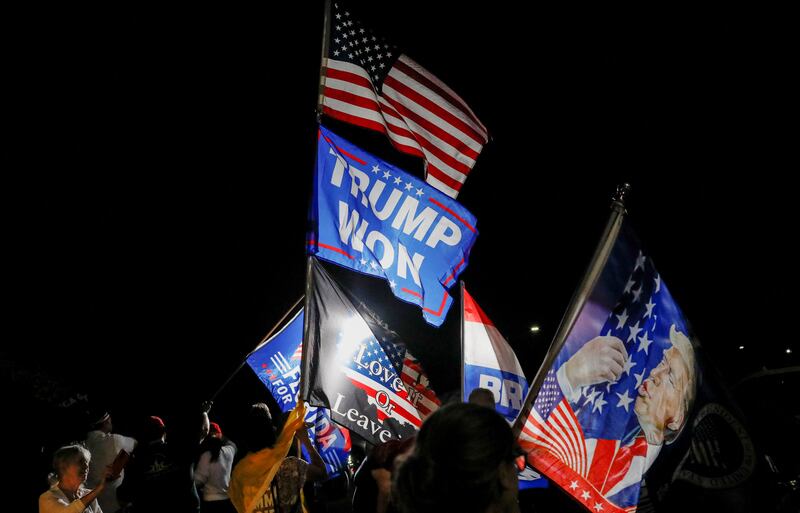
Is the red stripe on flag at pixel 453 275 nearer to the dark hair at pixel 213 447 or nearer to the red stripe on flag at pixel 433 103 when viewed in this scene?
the red stripe on flag at pixel 433 103

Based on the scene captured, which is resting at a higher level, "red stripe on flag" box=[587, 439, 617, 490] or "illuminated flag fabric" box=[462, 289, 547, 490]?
"red stripe on flag" box=[587, 439, 617, 490]

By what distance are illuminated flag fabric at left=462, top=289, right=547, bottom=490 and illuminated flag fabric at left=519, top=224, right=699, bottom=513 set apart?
2989mm

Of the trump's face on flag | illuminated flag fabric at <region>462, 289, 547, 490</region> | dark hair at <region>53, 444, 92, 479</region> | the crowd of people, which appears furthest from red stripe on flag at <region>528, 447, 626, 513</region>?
dark hair at <region>53, 444, 92, 479</region>

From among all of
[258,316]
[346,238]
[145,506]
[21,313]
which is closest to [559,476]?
[346,238]

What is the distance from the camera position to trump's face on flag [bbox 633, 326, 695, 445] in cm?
329

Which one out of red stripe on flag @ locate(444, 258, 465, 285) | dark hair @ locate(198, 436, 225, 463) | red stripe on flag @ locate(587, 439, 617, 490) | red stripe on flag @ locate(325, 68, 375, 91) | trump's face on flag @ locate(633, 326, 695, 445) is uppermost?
red stripe on flag @ locate(325, 68, 375, 91)

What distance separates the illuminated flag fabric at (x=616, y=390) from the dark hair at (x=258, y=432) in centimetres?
246

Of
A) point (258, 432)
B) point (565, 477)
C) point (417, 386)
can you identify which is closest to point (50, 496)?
point (258, 432)

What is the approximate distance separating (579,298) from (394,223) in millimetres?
2824

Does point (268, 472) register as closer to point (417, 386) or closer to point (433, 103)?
point (417, 386)

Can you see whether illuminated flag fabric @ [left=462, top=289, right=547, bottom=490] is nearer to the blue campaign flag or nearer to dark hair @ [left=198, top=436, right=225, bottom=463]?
the blue campaign flag

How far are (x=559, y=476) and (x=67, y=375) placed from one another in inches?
745

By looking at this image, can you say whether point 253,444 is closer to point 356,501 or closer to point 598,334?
point 356,501

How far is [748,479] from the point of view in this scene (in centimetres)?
294
